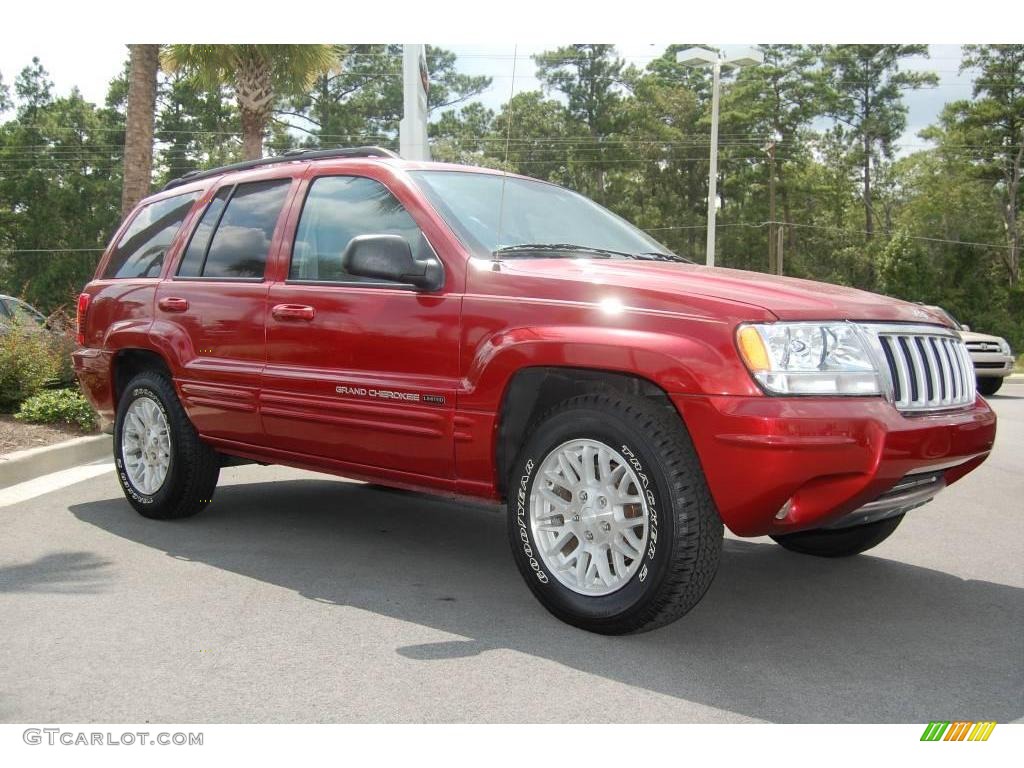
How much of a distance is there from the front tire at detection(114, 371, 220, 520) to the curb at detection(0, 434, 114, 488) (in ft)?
5.62

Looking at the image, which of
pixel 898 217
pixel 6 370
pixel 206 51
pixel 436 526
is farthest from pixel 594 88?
pixel 436 526

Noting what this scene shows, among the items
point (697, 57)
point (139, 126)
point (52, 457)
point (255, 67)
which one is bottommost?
point (52, 457)

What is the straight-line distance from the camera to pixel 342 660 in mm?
3791

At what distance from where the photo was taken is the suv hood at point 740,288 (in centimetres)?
387

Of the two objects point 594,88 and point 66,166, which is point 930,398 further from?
point 66,166

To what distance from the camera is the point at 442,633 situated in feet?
13.5

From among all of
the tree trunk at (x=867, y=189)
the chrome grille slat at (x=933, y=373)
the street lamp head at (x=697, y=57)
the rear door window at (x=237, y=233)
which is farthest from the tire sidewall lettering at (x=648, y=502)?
the tree trunk at (x=867, y=189)

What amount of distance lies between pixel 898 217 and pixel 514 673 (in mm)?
59701

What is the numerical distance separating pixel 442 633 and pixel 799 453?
5.02 ft

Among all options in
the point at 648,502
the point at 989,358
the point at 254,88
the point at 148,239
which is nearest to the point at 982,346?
the point at 989,358

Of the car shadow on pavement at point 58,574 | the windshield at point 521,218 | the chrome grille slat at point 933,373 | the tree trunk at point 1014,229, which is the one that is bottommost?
the car shadow on pavement at point 58,574

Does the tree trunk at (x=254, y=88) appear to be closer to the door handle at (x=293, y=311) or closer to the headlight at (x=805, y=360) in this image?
the door handle at (x=293, y=311)

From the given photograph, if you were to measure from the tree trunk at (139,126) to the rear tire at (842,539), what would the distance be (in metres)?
11.9

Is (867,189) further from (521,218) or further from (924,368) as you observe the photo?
(924,368)
